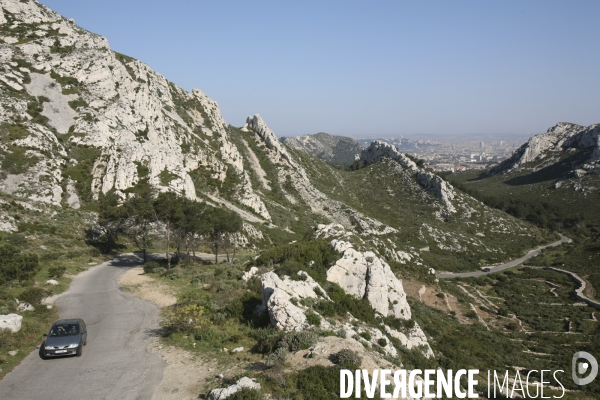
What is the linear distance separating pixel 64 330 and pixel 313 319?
12723 millimetres

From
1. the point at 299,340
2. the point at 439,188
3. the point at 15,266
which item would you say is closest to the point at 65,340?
the point at 299,340

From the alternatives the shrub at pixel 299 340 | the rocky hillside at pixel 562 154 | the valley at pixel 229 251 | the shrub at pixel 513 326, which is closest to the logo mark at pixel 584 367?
the valley at pixel 229 251

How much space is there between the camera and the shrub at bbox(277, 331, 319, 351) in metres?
15.5

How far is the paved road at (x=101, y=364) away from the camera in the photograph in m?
13.7

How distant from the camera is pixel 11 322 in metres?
18.3

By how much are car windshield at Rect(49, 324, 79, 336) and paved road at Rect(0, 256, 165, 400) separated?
1.13 m

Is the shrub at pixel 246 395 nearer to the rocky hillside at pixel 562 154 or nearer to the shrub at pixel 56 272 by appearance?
the shrub at pixel 56 272

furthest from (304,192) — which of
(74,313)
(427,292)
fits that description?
(74,313)

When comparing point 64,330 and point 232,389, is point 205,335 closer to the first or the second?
point 232,389

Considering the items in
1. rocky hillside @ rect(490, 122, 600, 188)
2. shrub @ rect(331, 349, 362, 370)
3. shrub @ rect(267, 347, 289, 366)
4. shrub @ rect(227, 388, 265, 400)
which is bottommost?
shrub @ rect(267, 347, 289, 366)

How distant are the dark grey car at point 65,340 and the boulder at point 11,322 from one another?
8.41ft

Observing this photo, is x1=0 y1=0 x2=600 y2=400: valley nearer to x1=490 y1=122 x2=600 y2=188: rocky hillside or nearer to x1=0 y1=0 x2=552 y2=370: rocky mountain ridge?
x1=0 y1=0 x2=552 y2=370: rocky mountain ridge

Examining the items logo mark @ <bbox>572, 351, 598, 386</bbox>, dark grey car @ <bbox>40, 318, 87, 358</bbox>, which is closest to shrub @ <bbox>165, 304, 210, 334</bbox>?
dark grey car @ <bbox>40, 318, 87, 358</bbox>

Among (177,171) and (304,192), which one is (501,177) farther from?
(177,171)
